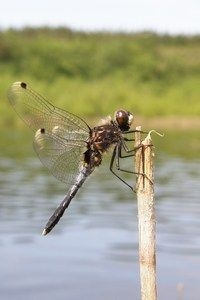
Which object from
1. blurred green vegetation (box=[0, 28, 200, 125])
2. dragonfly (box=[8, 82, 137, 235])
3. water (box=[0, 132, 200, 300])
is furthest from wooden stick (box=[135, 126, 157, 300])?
blurred green vegetation (box=[0, 28, 200, 125])

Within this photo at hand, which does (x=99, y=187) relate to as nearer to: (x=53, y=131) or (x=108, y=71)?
(x=53, y=131)

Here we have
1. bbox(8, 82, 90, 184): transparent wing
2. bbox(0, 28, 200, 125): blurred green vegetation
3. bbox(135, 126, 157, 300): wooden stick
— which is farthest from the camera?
bbox(0, 28, 200, 125): blurred green vegetation

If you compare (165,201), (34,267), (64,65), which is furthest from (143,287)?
(64,65)

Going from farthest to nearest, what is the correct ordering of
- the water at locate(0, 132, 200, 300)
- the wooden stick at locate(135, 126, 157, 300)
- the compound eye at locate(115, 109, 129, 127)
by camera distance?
the water at locate(0, 132, 200, 300) < the compound eye at locate(115, 109, 129, 127) < the wooden stick at locate(135, 126, 157, 300)

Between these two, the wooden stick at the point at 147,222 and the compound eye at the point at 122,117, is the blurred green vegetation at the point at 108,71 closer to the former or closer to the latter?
the compound eye at the point at 122,117

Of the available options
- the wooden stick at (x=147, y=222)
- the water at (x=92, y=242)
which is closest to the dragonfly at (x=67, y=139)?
the wooden stick at (x=147, y=222)

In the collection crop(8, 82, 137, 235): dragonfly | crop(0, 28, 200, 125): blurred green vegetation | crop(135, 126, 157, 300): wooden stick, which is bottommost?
crop(135, 126, 157, 300): wooden stick

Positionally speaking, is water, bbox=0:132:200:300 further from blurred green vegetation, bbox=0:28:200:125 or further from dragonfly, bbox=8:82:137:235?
blurred green vegetation, bbox=0:28:200:125

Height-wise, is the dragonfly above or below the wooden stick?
above
